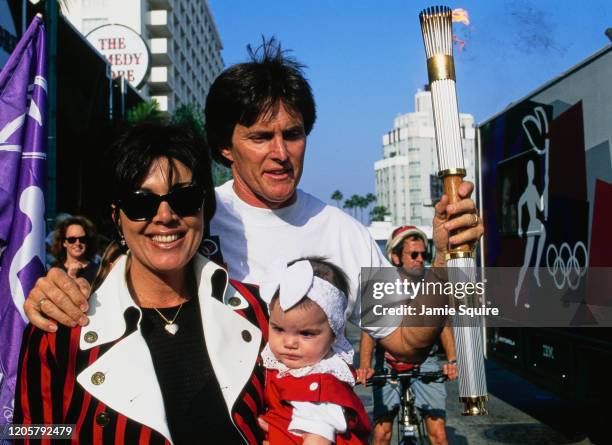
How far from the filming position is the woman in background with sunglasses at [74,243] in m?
6.23

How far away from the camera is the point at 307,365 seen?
2.42 meters

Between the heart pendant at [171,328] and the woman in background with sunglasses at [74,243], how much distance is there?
4.18 meters

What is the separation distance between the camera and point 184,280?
2432 mm

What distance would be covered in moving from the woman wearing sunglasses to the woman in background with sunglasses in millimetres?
4043

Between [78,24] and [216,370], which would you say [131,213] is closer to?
[216,370]

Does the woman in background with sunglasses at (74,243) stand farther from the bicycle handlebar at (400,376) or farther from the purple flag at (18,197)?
the bicycle handlebar at (400,376)

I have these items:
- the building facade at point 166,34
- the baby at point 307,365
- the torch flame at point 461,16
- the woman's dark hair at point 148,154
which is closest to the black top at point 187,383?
the baby at point 307,365

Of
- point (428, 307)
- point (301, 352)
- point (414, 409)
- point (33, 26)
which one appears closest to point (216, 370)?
point (301, 352)

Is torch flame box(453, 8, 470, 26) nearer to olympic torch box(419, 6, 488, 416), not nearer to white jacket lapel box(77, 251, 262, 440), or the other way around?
olympic torch box(419, 6, 488, 416)

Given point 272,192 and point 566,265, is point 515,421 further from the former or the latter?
point 272,192

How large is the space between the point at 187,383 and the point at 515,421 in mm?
6866

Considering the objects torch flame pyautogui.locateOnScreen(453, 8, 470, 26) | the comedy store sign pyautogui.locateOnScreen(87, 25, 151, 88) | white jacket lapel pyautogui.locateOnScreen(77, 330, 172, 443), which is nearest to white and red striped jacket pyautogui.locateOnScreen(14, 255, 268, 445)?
white jacket lapel pyautogui.locateOnScreen(77, 330, 172, 443)

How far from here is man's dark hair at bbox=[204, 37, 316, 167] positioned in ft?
8.84

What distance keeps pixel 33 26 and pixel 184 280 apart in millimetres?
2647
